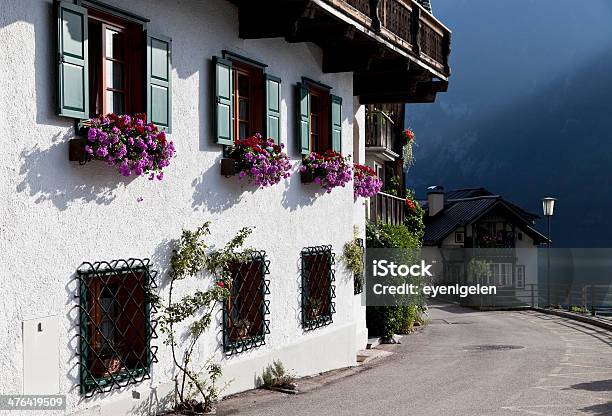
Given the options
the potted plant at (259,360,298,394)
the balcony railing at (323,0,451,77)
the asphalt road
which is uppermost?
the balcony railing at (323,0,451,77)

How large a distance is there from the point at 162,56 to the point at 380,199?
14.1 m

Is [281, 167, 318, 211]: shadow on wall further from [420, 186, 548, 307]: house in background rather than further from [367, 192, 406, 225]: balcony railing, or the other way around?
[420, 186, 548, 307]: house in background

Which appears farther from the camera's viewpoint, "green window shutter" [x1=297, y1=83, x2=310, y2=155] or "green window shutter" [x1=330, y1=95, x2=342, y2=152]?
"green window shutter" [x1=330, y1=95, x2=342, y2=152]

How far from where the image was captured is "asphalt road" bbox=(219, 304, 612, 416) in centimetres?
1177

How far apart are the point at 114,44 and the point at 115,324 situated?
312cm

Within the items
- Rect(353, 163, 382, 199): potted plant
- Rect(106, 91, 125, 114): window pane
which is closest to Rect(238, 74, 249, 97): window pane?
Rect(106, 91, 125, 114): window pane

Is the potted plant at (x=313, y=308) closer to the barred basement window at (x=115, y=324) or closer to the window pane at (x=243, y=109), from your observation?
the window pane at (x=243, y=109)

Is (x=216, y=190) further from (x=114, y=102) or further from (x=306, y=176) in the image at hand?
(x=306, y=176)

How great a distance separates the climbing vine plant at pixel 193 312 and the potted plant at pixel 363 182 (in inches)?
240

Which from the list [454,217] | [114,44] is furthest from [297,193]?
[454,217]

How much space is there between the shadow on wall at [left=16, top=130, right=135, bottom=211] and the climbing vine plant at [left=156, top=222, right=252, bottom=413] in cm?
150

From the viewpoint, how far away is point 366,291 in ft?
71.6

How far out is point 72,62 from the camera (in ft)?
28.3

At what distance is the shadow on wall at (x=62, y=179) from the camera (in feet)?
27.2
